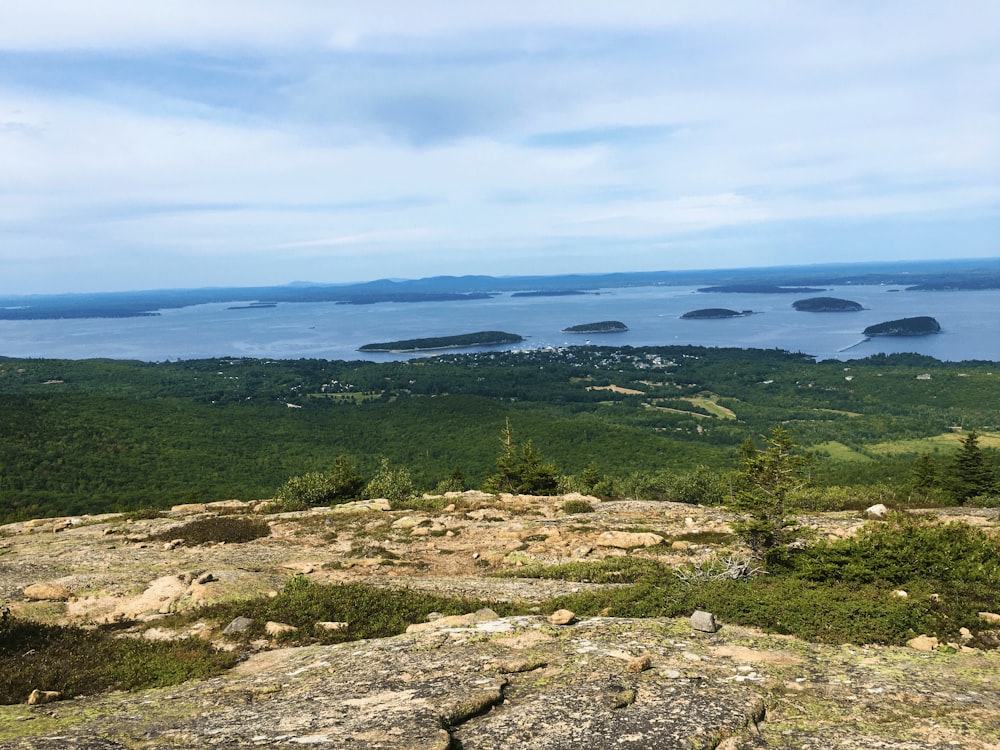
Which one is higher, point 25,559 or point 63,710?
point 63,710

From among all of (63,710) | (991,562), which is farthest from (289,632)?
(991,562)

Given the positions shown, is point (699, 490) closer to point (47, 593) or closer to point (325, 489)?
point (325, 489)

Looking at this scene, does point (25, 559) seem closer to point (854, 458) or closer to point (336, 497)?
point (336, 497)

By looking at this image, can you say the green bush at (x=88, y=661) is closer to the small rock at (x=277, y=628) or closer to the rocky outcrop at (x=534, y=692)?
the rocky outcrop at (x=534, y=692)

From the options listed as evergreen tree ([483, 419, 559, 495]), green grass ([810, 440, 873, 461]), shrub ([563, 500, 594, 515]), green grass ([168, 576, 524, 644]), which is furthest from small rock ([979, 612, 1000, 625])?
green grass ([810, 440, 873, 461])

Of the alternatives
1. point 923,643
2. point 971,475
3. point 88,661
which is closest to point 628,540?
point 923,643

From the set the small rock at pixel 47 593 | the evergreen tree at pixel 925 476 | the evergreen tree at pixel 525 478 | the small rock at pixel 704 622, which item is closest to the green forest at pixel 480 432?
the evergreen tree at pixel 925 476

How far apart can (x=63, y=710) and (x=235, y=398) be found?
580 ft

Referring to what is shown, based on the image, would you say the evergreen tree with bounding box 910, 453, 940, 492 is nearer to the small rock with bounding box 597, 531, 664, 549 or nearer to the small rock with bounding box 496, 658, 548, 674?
the small rock with bounding box 597, 531, 664, 549

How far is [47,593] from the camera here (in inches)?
707

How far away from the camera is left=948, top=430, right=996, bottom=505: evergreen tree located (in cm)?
4434

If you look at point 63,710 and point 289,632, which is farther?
point 289,632

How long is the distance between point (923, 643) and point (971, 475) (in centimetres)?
4646

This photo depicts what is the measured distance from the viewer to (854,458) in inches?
4350
